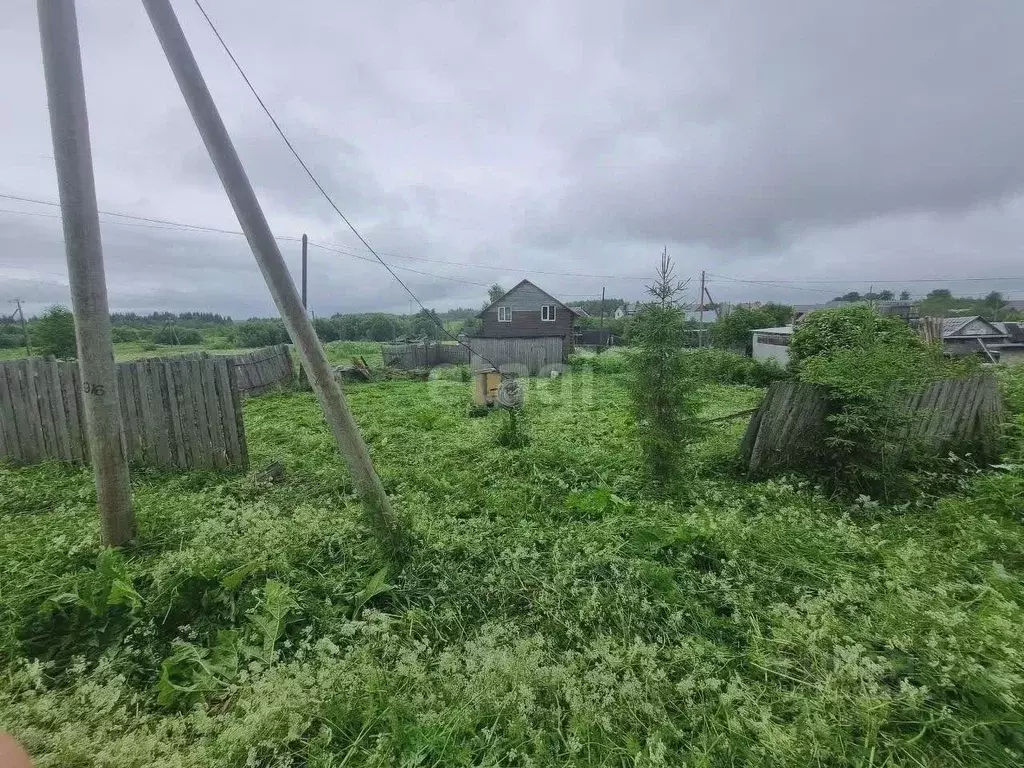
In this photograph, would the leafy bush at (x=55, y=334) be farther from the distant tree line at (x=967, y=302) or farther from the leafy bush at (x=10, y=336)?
the distant tree line at (x=967, y=302)

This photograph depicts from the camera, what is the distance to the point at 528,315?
28.0m

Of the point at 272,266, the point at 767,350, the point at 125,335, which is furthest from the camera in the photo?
the point at 125,335

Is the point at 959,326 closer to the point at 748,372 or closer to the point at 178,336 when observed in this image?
the point at 748,372

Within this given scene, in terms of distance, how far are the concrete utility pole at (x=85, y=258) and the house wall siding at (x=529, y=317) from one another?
82.5 feet

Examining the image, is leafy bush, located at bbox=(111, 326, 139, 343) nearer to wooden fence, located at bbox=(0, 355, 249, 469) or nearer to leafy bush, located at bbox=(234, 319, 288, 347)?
leafy bush, located at bbox=(234, 319, 288, 347)

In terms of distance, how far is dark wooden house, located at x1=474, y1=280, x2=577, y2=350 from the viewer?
27625 millimetres

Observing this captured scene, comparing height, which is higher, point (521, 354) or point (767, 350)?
point (521, 354)

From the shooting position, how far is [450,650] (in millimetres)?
2496

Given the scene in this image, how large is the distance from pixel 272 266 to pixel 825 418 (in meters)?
6.13

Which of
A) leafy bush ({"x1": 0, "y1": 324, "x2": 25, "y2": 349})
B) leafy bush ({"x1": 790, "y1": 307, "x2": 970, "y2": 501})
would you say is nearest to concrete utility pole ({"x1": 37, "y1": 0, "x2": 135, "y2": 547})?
leafy bush ({"x1": 790, "y1": 307, "x2": 970, "y2": 501})

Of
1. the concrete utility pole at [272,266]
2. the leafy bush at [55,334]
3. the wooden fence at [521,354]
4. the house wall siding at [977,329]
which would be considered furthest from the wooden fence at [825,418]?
the leafy bush at [55,334]

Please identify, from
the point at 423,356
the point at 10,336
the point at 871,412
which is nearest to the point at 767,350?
the point at 423,356

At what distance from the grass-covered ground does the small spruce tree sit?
2.23 feet

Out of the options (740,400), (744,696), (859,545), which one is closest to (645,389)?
(859,545)
